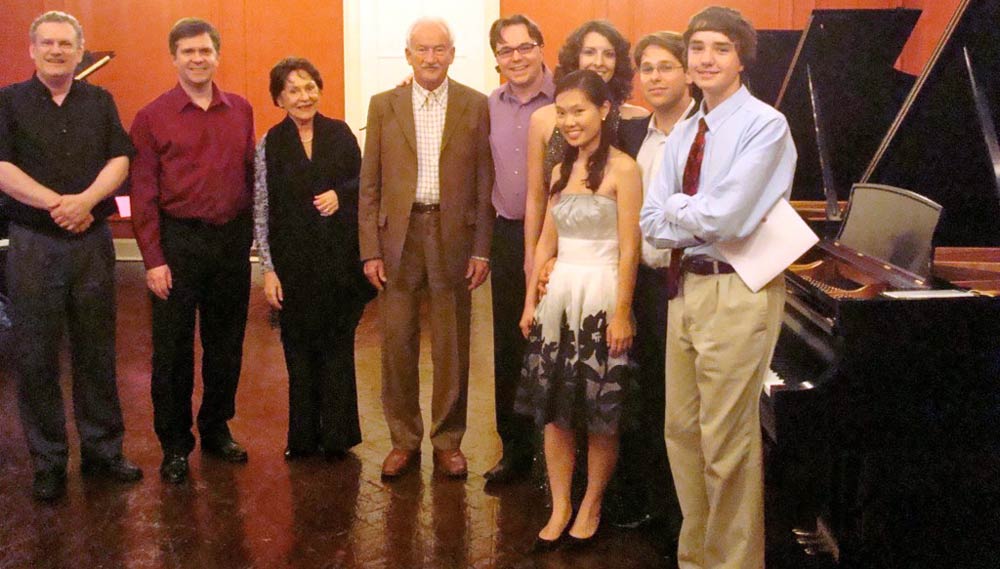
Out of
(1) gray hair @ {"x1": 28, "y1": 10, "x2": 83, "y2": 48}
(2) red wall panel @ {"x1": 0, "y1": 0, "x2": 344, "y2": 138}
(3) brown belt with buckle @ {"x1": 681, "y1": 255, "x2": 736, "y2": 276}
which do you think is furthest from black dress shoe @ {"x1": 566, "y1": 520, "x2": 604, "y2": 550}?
(2) red wall panel @ {"x1": 0, "y1": 0, "x2": 344, "y2": 138}

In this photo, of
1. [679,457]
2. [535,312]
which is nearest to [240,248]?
[535,312]

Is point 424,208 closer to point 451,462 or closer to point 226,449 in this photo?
point 451,462

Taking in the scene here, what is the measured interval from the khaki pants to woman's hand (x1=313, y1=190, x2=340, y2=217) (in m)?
1.57

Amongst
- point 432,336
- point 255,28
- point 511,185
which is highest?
point 255,28

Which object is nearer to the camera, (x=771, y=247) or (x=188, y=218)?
(x=771, y=247)

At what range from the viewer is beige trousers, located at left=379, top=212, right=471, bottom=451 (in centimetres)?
374

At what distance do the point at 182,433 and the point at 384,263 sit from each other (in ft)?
3.46

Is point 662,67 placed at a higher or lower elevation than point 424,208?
higher

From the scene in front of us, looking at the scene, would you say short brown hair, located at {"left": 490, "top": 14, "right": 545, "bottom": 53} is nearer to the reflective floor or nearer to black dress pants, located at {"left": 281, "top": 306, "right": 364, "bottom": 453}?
black dress pants, located at {"left": 281, "top": 306, "right": 364, "bottom": 453}

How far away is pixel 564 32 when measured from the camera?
31.7 ft

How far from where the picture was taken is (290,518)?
3.53 meters

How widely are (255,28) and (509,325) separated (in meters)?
7.02

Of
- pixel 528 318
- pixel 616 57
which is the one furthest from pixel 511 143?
pixel 528 318

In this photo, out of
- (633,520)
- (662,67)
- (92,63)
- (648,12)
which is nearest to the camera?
(662,67)
